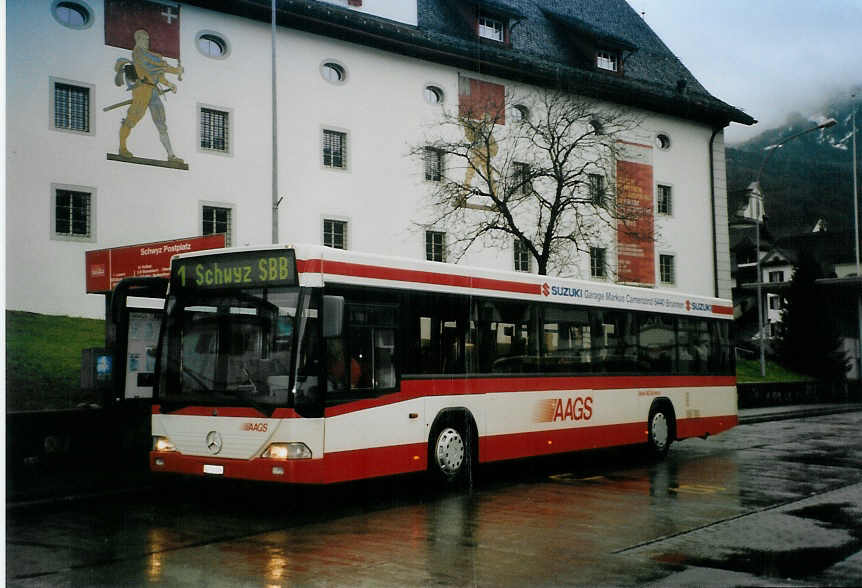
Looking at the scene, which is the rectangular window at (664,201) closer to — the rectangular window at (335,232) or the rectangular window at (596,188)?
the rectangular window at (596,188)

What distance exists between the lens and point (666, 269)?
17984 mm

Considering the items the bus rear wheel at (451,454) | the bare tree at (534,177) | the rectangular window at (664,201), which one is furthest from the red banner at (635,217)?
the bus rear wheel at (451,454)

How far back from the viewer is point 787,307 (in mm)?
34250

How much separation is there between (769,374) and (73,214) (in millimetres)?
Answer: 27071

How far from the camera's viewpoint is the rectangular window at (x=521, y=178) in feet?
69.2

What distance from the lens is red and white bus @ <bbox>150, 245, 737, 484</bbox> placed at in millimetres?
9945

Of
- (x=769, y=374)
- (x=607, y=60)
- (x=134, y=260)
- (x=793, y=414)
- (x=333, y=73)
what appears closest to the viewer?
(x=134, y=260)

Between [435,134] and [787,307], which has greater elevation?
[435,134]

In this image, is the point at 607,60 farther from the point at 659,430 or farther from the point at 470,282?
the point at 470,282

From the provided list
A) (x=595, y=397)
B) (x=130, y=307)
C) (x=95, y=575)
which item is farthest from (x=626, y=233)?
(x=95, y=575)

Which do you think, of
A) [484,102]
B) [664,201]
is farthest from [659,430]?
[484,102]

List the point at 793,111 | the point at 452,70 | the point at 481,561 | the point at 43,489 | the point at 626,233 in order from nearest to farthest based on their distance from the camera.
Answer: the point at 481,561 < the point at 793,111 < the point at 43,489 < the point at 626,233 < the point at 452,70

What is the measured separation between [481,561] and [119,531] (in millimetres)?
3573

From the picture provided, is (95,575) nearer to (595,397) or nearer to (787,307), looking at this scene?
(595,397)
